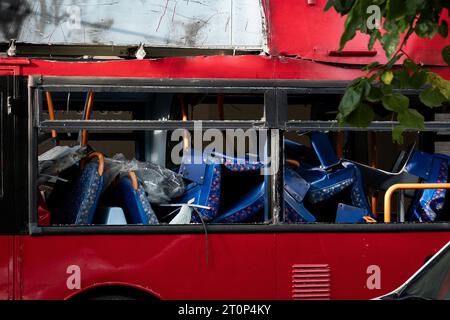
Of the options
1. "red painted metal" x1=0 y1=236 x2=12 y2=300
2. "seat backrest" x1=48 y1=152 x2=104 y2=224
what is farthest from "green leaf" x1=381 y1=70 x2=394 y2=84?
"red painted metal" x1=0 y1=236 x2=12 y2=300

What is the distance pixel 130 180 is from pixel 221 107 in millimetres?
1044

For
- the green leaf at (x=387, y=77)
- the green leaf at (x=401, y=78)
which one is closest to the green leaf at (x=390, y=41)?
the green leaf at (x=387, y=77)

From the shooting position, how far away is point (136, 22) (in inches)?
261

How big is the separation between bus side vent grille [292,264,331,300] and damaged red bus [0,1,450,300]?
13mm

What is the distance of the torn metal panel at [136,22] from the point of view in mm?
6516

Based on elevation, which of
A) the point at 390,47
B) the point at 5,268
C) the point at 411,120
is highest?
the point at 390,47

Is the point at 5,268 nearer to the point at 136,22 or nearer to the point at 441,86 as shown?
the point at 136,22

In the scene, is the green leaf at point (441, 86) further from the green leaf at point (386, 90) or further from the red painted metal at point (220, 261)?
the red painted metal at point (220, 261)

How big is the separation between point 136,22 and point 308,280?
2311mm

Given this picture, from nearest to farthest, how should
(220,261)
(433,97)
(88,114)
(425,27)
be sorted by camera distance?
(425,27)
(433,97)
(220,261)
(88,114)

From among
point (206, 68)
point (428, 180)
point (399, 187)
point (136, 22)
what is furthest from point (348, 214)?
point (136, 22)

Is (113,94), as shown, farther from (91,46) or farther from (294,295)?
(294,295)

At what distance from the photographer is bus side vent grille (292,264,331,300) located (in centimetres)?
642

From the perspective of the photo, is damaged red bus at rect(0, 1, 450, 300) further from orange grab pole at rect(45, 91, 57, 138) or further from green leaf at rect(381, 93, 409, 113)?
green leaf at rect(381, 93, 409, 113)
